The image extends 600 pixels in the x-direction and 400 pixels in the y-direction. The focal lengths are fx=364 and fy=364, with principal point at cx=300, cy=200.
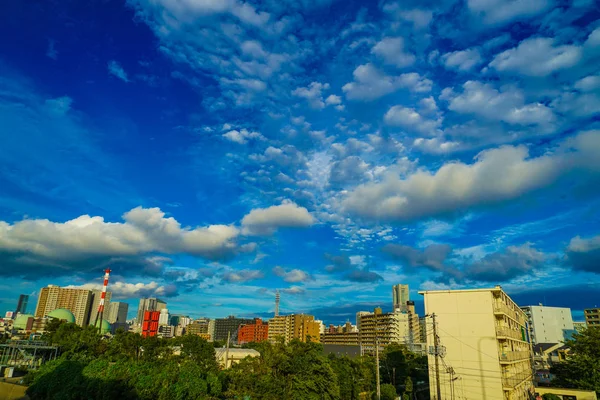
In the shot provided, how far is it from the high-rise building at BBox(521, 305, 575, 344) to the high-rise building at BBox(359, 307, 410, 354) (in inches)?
2315

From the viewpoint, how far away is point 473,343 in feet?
148

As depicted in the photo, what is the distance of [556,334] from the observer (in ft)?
561

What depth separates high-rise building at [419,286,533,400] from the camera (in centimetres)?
4422

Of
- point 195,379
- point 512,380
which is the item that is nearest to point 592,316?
point 512,380

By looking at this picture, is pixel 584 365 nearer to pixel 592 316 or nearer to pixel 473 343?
pixel 473 343

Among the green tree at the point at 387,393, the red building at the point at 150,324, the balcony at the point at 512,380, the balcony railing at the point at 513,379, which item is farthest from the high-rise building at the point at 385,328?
the green tree at the point at 387,393

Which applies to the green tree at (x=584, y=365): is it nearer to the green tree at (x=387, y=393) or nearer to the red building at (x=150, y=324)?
the green tree at (x=387, y=393)

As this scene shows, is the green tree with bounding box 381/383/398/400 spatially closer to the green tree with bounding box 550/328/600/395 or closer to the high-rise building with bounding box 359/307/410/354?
the green tree with bounding box 550/328/600/395

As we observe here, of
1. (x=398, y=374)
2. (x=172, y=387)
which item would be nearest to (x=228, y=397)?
(x=172, y=387)

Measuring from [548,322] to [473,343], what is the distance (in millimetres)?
164347

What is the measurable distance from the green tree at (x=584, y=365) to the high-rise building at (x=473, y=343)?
383 inches

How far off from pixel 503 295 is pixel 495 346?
29.7 feet

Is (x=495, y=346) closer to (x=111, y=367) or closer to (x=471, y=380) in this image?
(x=471, y=380)

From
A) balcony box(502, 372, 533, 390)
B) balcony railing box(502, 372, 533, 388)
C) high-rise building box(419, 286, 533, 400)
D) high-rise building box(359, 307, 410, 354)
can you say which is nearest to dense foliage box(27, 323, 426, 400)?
high-rise building box(419, 286, 533, 400)
